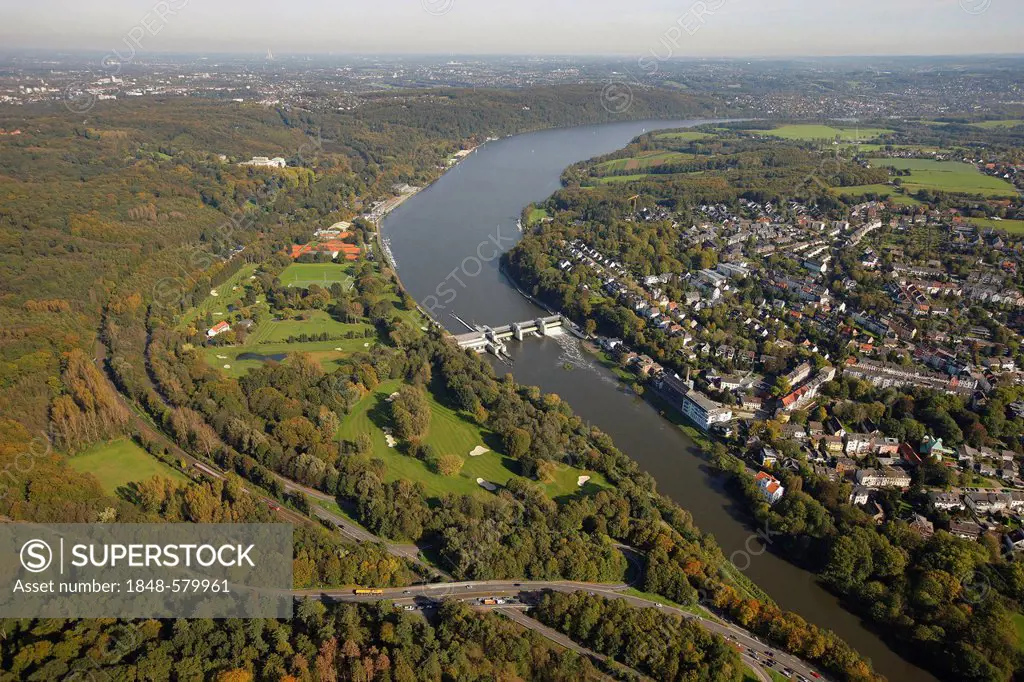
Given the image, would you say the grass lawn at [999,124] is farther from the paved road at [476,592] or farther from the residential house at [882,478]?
the paved road at [476,592]

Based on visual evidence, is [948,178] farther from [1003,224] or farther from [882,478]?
[882,478]

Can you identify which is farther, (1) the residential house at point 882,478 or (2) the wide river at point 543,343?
(1) the residential house at point 882,478

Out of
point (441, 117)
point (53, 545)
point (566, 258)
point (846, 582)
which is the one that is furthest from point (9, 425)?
point (441, 117)

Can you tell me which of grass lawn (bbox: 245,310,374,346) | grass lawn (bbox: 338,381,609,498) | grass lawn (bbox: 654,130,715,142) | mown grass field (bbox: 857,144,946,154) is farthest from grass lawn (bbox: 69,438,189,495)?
mown grass field (bbox: 857,144,946,154)

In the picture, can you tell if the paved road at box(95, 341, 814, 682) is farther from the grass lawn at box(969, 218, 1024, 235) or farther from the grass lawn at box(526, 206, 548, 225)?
the grass lawn at box(969, 218, 1024, 235)

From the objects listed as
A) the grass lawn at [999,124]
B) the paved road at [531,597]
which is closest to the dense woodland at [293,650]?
the paved road at [531,597]
